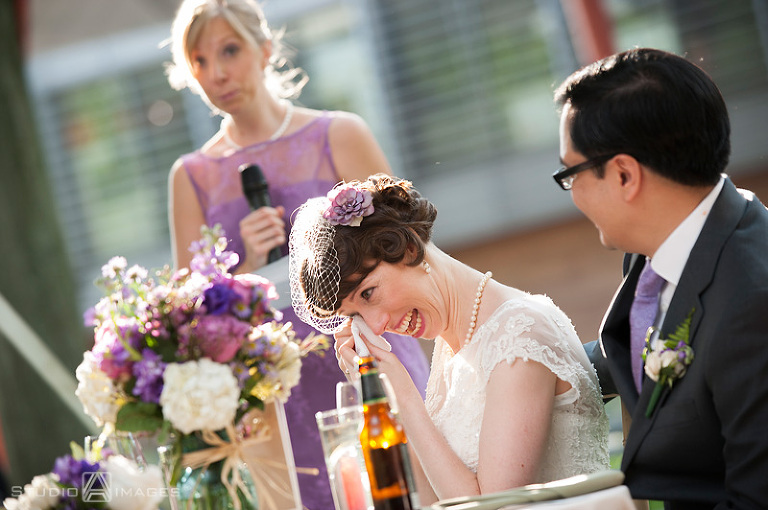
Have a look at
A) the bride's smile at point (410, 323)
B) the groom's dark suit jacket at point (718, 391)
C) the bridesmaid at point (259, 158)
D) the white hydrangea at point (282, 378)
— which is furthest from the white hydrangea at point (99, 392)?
the bridesmaid at point (259, 158)

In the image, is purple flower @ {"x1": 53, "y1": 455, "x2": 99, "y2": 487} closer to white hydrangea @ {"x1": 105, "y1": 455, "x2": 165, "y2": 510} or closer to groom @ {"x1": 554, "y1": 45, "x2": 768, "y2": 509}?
white hydrangea @ {"x1": 105, "y1": 455, "x2": 165, "y2": 510}

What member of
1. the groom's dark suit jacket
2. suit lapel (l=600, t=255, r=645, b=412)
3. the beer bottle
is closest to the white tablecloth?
the beer bottle

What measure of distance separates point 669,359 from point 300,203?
156cm

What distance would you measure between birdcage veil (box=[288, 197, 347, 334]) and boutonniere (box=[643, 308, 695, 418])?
0.71 m

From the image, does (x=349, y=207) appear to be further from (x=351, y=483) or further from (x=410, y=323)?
(x=351, y=483)

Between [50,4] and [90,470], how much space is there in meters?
7.10

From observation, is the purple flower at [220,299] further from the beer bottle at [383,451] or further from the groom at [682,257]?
the groom at [682,257]

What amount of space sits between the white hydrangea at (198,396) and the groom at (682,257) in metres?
0.70

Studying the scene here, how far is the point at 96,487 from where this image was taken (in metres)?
1.24

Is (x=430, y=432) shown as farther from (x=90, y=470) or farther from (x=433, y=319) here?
(x=90, y=470)

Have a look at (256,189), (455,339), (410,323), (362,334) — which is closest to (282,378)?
(362,334)

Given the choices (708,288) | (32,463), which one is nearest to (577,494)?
(708,288)

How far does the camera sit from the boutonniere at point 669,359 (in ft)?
4.75

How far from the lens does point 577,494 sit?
4.10ft
